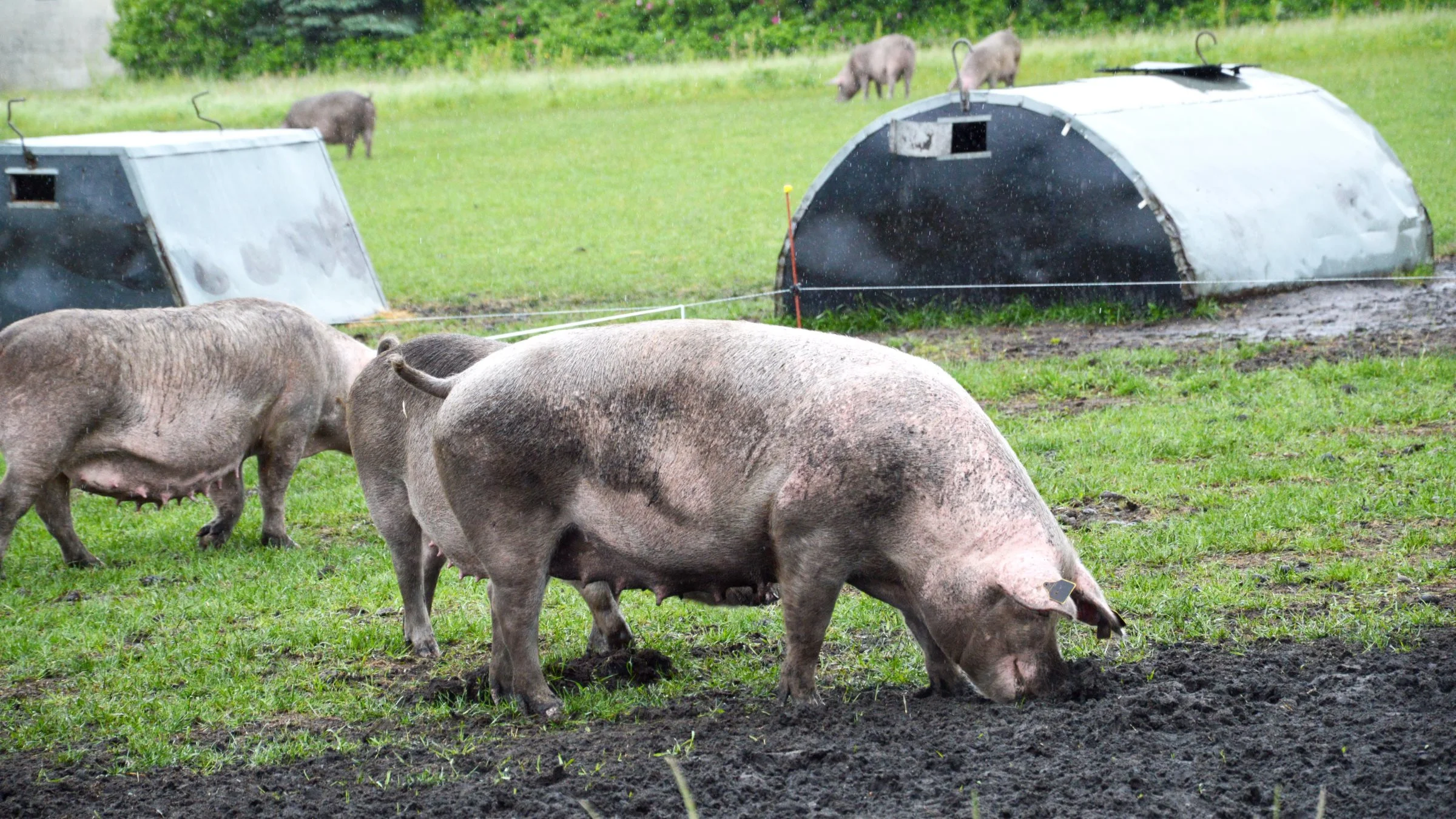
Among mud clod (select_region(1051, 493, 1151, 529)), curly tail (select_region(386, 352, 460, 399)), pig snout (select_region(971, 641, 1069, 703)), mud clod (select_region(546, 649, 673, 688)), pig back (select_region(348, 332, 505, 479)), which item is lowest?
mud clod (select_region(1051, 493, 1151, 529))

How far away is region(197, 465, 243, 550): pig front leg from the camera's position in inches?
331

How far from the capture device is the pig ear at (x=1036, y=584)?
4305mm

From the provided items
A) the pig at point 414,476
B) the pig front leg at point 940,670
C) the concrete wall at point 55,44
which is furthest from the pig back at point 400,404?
the concrete wall at point 55,44

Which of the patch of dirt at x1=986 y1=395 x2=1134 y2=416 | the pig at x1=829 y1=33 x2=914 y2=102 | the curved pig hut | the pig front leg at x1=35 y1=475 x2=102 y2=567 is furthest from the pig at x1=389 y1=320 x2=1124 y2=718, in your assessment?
the pig at x1=829 y1=33 x2=914 y2=102

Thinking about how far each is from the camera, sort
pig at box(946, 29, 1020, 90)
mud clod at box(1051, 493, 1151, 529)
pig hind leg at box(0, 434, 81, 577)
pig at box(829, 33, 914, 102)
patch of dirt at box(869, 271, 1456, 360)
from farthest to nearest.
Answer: pig at box(829, 33, 914, 102) → pig at box(946, 29, 1020, 90) → patch of dirt at box(869, 271, 1456, 360) → pig hind leg at box(0, 434, 81, 577) → mud clod at box(1051, 493, 1151, 529)

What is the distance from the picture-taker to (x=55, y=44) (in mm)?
46500

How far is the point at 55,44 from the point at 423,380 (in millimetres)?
47207

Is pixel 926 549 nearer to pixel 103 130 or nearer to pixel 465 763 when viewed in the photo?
pixel 465 763

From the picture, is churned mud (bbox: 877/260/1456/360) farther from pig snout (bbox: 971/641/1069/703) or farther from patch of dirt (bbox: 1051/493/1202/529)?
pig snout (bbox: 971/641/1069/703)

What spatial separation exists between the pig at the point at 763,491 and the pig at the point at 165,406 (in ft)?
10.4

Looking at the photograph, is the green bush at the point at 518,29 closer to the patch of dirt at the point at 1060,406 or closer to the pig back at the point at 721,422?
the patch of dirt at the point at 1060,406

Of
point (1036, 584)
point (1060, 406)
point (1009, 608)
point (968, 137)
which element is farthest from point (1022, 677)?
point (968, 137)

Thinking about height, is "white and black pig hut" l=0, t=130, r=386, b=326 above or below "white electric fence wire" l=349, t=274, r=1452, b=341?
above

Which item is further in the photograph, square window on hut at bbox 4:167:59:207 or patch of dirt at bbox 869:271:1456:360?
square window on hut at bbox 4:167:59:207
